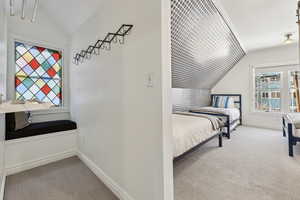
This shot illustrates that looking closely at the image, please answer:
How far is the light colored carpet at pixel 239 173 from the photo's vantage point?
1.40 meters

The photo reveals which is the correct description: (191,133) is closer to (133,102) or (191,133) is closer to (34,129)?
(133,102)

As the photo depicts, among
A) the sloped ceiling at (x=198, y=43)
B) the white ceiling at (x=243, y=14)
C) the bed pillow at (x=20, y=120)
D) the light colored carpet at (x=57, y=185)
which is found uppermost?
the white ceiling at (x=243, y=14)

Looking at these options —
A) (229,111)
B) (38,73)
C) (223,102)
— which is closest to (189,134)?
(229,111)

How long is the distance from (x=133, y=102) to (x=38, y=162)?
74.3 inches

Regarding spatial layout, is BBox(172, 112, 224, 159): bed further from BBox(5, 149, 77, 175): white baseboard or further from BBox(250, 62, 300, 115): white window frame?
BBox(250, 62, 300, 115): white window frame

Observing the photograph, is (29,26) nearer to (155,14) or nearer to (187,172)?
(155,14)

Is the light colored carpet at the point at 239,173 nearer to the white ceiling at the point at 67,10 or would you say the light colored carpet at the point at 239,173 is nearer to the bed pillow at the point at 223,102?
the bed pillow at the point at 223,102

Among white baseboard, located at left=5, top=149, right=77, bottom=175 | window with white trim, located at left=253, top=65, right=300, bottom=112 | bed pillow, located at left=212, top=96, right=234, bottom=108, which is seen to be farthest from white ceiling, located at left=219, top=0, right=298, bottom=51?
white baseboard, located at left=5, top=149, right=77, bottom=175

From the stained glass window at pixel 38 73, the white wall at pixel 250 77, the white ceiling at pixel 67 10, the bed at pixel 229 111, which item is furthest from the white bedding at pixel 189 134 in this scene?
the white wall at pixel 250 77

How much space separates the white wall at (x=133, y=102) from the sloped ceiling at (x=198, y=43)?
86cm

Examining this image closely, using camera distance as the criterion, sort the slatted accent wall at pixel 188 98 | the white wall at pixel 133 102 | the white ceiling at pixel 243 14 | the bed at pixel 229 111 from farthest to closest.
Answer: the slatted accent wall at pixel 188 98
the bed at pixel 229 111
the white ceiling at pixel 243 14
the white wall at pixel 133 102

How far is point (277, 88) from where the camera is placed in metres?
3.86

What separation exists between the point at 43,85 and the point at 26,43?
28.1 inches

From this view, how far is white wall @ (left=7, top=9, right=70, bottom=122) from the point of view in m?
2.11
